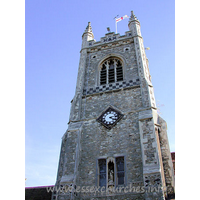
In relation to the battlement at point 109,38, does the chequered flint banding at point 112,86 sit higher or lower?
lower

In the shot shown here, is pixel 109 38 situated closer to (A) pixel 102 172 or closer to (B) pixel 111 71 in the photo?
(B) pixel 111 71

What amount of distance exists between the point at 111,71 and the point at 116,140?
596 cm

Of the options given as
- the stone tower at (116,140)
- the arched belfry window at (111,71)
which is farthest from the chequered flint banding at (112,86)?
the arched belfry window at (111,71)

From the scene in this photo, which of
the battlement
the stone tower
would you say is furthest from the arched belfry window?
the battlement

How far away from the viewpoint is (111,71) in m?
16.0

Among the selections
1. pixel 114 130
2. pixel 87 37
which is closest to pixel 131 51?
pixel 87 37

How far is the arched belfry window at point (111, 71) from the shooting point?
604 inches

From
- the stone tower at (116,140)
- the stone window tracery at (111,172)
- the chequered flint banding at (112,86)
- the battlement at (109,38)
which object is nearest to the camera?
the stone tower at (116,140)

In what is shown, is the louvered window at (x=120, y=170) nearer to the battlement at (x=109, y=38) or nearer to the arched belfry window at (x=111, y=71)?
the arched belfry window at (x=111, y=71)

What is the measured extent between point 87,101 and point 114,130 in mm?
3068

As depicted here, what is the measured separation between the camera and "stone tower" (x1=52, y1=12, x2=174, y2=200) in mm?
9953

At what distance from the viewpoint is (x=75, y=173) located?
10641 mm

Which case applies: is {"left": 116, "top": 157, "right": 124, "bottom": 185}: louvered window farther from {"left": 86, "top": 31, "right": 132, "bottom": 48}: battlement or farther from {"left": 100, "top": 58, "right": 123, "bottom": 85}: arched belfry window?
{"left": 86, "top": 31, "right": 132, "bottom": 48}: battlement

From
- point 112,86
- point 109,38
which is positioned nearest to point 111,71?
point 112,86
